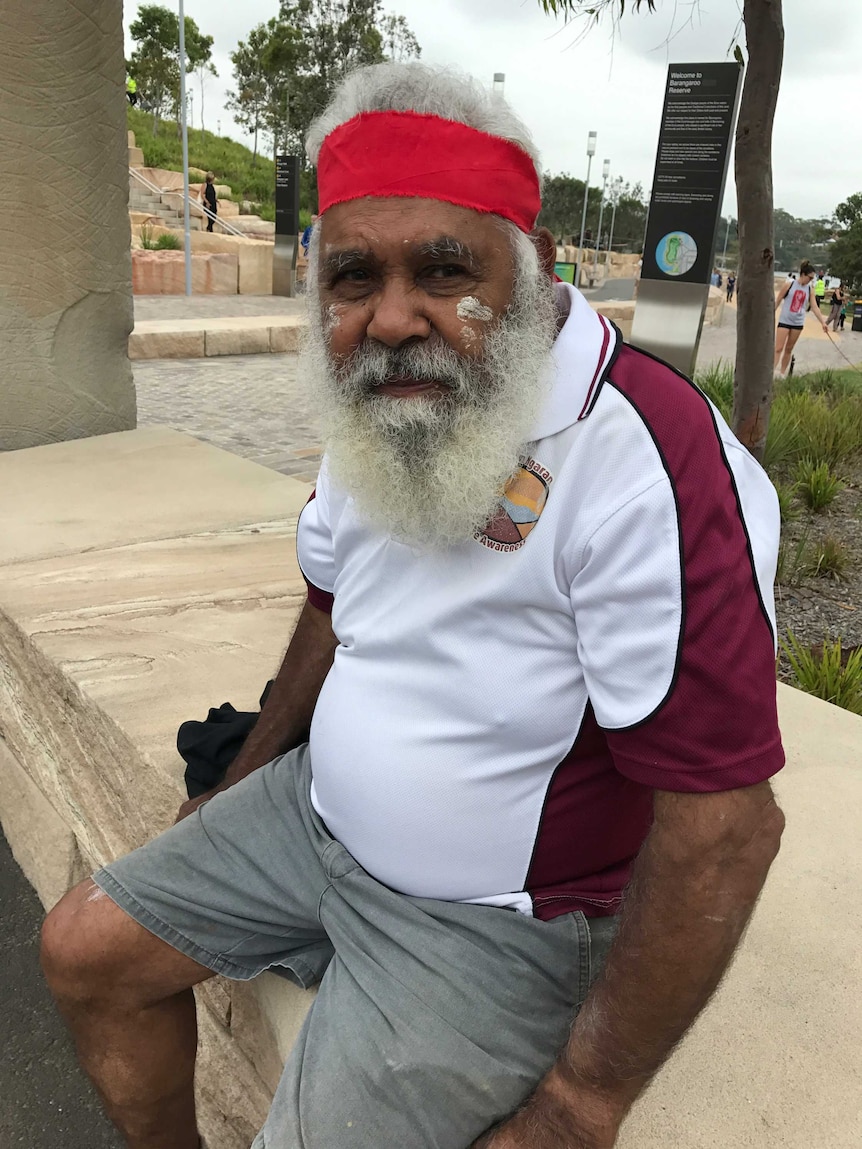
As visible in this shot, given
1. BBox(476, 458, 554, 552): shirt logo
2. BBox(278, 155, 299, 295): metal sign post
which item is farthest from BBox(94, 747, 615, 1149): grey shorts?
BBox(278, 155, 299, 295): metal sign post

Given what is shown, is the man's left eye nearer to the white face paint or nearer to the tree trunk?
the white face paint

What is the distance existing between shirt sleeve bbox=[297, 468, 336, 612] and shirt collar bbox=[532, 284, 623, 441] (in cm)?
54

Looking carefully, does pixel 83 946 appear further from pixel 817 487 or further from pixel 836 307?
pixel 836 307

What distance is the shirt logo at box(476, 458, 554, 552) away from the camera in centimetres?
128

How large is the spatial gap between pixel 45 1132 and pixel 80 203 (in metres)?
4.11

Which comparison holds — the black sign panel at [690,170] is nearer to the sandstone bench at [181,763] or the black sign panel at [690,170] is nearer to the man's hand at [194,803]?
the sandstone bench at [181,763]

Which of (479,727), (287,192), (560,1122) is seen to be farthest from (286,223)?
(560,1122)

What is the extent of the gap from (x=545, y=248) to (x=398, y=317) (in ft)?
1.03

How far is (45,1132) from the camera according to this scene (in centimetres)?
209

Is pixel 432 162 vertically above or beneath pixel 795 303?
above

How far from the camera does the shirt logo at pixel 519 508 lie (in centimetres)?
128

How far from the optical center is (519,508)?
130 centimetres

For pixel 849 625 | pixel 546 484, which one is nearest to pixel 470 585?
pixel 546 484

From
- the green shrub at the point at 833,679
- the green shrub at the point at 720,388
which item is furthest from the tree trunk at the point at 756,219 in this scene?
the green shrub at the point at 720,388
